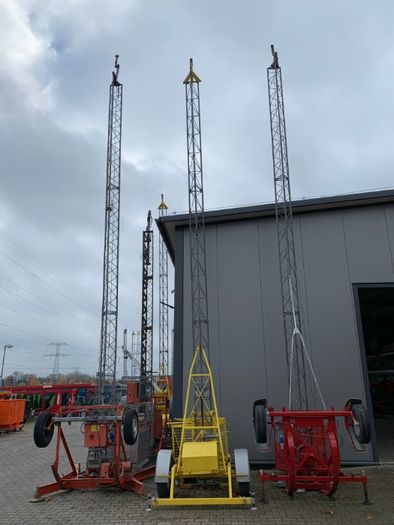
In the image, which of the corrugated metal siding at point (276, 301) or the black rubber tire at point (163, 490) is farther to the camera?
the corrugated metal siding at point (276, 301)

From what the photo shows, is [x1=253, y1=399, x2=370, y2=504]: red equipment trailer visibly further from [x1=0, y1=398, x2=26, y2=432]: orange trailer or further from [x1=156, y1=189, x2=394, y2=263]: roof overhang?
[x1=0, y1=398, x2=26, y2=432]: orange trailer

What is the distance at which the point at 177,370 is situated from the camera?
11.2m

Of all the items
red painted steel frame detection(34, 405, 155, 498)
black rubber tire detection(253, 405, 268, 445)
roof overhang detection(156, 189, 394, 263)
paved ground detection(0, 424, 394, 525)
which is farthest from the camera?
roof overhang detection(156, 189, 394, 263)

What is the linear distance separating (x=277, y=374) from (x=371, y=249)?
4253 mm

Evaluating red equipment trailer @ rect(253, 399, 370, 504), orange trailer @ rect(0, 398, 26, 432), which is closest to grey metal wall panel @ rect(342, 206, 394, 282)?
red equipment trailer @ rect(253, 399, 370, 504)

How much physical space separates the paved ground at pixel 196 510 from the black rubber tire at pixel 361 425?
1.09 m

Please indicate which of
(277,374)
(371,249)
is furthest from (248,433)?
(371,249)

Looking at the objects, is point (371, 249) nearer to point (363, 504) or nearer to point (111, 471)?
point (363, 504)

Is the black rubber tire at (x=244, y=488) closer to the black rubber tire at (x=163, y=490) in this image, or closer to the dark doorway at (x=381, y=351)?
the black rubber tire at (x=163, y=490)

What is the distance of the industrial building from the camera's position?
10.6 m

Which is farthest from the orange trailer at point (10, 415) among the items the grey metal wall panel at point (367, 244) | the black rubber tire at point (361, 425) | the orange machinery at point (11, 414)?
the black rubber tire at point (361, 425)

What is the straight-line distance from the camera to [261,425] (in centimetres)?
725

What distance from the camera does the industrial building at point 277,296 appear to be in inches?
418

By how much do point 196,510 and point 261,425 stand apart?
1.78 m
